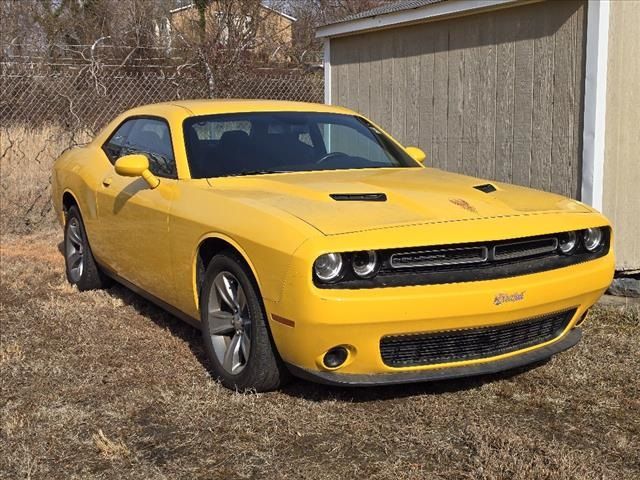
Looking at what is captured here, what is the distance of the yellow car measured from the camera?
3316 millimetres

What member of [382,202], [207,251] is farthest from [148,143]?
[382,202]

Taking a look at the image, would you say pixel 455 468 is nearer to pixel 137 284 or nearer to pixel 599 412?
pixel 599 412

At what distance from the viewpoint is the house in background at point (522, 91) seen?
19.2 feet

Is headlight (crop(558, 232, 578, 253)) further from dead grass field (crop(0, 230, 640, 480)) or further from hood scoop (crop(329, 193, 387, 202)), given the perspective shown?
hood scoop (crop(329, 193, 387, 202))

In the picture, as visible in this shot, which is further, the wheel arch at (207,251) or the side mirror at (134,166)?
the side mirror at (134,166)

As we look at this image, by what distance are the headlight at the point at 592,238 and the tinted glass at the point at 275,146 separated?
1470mm

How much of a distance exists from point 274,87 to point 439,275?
883 centimetres

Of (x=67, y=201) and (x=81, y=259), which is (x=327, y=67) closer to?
(x=67, y=201)

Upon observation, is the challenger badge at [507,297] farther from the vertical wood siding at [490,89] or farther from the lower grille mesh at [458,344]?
the vertical wood siding at [490,89]

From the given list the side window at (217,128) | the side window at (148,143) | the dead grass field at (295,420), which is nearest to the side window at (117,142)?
the side window at (148,143)

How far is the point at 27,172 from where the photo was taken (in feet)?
31.8

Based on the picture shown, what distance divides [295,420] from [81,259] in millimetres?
3294

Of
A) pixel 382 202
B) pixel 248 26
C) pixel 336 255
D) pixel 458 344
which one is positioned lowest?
pixel 458 344

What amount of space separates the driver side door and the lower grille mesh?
1546mm
